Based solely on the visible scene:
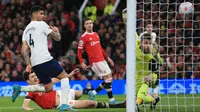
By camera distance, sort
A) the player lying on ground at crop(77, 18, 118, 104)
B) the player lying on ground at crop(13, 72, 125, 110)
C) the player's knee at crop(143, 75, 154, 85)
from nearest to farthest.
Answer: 1. the player lying on ground at crop(13, 72, 125, 110)
2. the player's knee at crop(143, 75, 154, 85)
3. the player lying on ground at crop(77, 18, 118, 104)

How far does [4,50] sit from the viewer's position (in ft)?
73.4

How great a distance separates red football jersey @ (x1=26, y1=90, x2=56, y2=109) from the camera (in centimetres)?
1195

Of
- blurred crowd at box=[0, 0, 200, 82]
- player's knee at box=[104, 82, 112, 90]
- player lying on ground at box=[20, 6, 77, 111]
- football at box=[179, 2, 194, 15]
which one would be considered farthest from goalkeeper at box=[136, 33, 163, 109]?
blurred crowd at box=[0, 0, 200, 82]

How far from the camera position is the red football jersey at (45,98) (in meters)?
11.9

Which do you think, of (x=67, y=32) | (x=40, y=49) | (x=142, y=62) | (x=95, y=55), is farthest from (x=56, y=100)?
(x=67, y=32)

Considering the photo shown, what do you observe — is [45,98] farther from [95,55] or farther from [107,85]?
[95,55]

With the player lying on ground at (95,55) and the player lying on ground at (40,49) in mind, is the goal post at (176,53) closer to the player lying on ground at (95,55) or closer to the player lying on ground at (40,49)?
the player lying on ground at (95,55)

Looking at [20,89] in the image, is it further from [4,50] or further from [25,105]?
[4,50]

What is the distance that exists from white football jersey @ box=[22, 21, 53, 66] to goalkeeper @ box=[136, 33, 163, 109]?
6.34ft

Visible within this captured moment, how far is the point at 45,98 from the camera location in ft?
39.5

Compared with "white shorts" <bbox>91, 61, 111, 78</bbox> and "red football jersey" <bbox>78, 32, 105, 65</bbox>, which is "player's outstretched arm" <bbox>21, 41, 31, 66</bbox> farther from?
"white shorts" <bbox>91, 61, 111, 78</bbox>

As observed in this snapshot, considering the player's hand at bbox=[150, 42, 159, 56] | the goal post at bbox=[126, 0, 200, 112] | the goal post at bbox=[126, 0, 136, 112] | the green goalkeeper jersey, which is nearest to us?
the goal post at bbox=[126, 0, 136, 112]

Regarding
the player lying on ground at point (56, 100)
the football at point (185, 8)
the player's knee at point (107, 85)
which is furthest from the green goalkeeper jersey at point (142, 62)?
the player's knee at point (107, 85)

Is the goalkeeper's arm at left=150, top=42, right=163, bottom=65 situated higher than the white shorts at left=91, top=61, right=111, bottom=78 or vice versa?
the goalkeeper's arm at left=150, top=42, right=163, bottom=65
